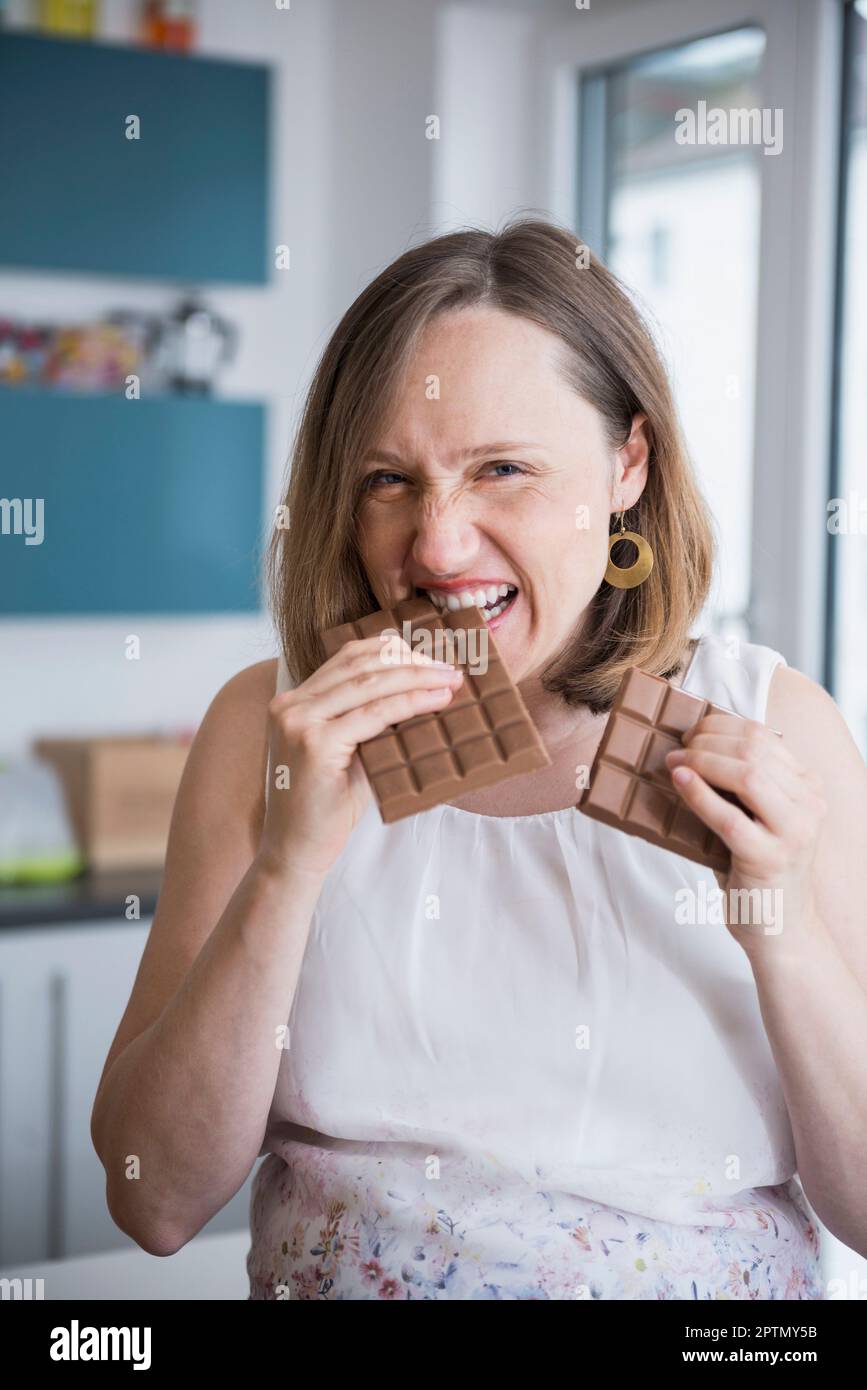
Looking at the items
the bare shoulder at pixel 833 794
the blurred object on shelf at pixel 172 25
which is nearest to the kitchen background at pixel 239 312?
the blurred object on shelf at pixel 172 25

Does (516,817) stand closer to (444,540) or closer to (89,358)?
(444,540)

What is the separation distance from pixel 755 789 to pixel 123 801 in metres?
2.30

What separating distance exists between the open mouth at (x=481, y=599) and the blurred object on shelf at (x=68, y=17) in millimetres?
2453

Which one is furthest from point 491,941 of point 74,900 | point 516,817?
point 74,900

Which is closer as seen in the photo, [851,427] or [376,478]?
[376,478]

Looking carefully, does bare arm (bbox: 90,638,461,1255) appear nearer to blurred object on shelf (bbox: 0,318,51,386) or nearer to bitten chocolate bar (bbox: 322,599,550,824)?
bitten chocolate bar (bbox: 322,599,550,824)

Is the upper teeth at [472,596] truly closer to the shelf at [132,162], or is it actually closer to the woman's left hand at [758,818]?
the woman's left hand at [758,818]

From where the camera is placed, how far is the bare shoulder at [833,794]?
139 cm

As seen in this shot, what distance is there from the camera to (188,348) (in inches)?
138

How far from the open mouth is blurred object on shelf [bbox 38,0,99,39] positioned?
8.05ft

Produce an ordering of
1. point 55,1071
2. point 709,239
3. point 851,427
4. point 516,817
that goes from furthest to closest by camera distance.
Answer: point 709,239 < point 55,1071 < point 851,427 < point 516,817

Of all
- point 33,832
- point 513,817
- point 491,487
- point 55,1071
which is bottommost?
point 55,1071

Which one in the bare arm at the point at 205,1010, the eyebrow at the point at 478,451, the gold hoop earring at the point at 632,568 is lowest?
the bare arm at the point at 205,1010
